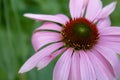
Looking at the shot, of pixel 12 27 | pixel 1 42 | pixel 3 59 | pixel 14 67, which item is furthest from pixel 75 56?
pixel 12 27

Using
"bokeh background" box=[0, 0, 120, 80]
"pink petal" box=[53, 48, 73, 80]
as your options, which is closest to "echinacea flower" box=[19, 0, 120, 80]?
"pink petal" box=[53, 48, 73, 80]

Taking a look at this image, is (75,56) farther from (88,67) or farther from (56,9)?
(56,9)

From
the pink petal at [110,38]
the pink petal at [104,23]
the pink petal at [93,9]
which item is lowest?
the pink petal at [110,38]

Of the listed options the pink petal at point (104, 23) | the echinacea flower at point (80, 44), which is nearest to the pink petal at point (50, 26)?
the echinacea flower at point (80, 44)

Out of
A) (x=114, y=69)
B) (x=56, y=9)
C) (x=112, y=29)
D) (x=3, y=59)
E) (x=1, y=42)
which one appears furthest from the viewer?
(x=56, y=9)

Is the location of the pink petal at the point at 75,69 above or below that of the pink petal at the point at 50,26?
below

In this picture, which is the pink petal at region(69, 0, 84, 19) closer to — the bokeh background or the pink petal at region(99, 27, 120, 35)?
the pink petal at region(99, 27, 120, 35)

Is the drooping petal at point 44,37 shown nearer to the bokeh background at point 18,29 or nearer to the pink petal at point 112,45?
the pink petal at point 112,45

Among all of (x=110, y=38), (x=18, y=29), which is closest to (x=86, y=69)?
(x=110, y=38)
